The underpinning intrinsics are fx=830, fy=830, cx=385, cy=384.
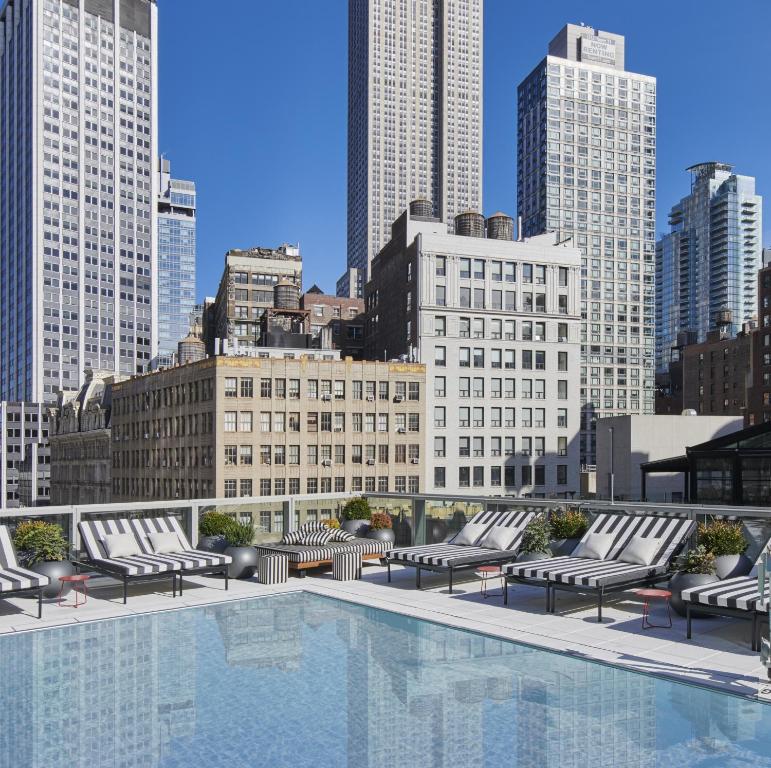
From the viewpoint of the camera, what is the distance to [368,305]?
314ft

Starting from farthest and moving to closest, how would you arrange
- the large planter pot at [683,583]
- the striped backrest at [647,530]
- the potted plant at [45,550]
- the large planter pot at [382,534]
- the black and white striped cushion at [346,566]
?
the large planter pot at [382,534] → the black and white striped cushion at [346,566] → the potted plant at [45,550] → the striped backrest at [647,530] → the large planter pot at [683,583]

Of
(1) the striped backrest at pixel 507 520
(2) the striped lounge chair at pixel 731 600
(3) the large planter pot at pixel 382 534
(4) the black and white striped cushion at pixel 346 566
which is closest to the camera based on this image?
(2) the striped lounge chair at pixel 731 600

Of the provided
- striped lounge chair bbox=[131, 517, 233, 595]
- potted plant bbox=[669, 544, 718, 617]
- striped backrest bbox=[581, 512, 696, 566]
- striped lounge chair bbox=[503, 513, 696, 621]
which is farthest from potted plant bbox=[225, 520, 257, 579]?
potted plant bbox=[669, 544, 718, 617]

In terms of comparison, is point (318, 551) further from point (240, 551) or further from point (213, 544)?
point (213, 544)

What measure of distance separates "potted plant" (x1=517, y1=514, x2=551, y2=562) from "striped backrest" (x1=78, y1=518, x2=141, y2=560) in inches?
304

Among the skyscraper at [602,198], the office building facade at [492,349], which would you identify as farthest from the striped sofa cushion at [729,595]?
the skyscraper at [602,198]

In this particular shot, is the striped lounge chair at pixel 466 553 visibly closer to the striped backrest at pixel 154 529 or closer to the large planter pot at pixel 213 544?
the large planter pot at pixel 213 544

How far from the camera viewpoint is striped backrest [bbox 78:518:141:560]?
16.0 meters

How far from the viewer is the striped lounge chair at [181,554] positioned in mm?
15539

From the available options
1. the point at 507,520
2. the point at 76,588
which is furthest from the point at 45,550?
the point at 507,520

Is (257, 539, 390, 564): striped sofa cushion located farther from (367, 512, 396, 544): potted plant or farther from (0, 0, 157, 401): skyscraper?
(0, 0, 157, 401): skyscraper

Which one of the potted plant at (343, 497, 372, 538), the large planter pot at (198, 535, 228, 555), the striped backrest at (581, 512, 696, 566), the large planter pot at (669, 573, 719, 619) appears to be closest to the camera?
the large planter pot at (669, 573, 719, 619)

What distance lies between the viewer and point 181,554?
1639cm

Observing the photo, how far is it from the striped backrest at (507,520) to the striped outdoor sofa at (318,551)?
68.8 inches
